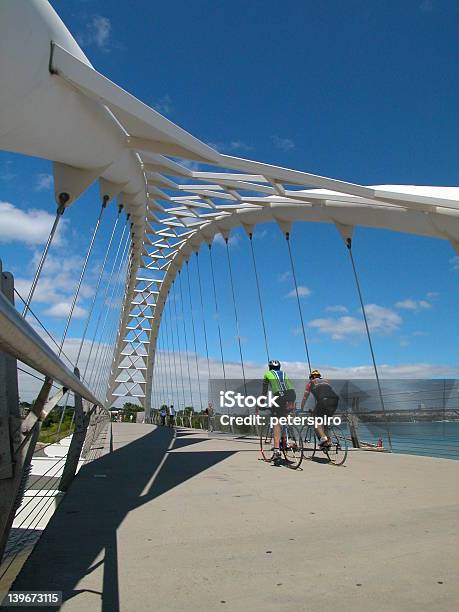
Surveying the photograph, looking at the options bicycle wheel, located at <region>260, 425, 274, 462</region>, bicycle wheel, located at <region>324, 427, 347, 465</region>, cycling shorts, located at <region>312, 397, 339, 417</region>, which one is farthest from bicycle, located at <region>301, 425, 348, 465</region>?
bicycle wheel, located at <region>260, 425, 274, 462</region>

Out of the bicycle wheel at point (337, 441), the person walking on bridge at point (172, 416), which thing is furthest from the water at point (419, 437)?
the person walking on bridge at point (172, 416)

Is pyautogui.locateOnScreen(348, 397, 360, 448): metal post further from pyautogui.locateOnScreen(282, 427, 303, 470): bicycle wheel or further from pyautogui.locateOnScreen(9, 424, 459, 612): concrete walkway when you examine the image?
pyautogui.locateOnScreen(9, 424, 459, 612): concrete walkway

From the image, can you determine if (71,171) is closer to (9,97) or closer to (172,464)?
(9,97)

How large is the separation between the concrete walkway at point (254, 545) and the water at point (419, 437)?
8.92ft

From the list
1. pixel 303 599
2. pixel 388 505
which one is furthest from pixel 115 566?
pixel 388 505

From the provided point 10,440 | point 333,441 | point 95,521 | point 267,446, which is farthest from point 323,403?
point 10,440

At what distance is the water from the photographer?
778 centimetres

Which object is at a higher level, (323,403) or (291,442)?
(323,403)

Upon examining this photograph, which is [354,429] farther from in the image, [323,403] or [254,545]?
[254,545]

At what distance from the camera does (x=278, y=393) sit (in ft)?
22.4

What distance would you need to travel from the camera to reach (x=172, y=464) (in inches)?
281

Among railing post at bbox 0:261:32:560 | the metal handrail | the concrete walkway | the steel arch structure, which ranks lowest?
the concrete walkway

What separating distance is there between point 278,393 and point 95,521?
378 cm

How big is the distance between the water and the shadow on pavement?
11.4 feet
